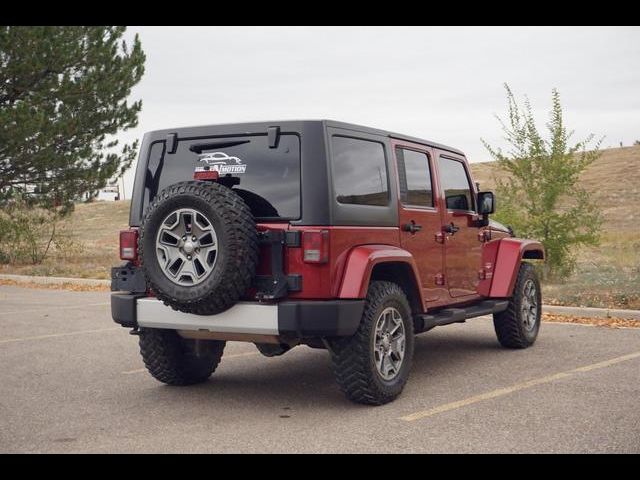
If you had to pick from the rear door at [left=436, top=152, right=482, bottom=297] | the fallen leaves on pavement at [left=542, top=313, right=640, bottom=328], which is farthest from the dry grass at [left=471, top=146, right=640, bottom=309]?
the rear door at [left=436, top=152, right=482, bottom=297]

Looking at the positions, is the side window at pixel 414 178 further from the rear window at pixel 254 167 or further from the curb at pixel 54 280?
the curb at pixel 54 280

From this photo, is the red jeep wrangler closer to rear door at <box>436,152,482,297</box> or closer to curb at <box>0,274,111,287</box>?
rear door at <box>436,152,482,297</box>

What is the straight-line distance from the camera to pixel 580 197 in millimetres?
14430

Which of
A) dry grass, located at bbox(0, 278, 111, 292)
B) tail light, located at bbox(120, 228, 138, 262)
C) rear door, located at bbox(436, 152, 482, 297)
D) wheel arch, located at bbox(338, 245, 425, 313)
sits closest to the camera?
wheel arch, located at bbox(338, 245, 425, 313)

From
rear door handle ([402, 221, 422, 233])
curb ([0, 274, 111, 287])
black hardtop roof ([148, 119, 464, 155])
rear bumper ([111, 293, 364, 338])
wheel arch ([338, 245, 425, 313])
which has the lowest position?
curb ([0, 274, 111, 287])

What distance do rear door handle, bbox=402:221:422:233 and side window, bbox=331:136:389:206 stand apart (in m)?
0.30

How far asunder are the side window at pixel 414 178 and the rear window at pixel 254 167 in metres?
1.25

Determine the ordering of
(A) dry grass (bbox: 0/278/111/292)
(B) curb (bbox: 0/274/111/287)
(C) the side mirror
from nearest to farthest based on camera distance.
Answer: (C) the side mirror
(A) dry grass (bbox: 0/278/111/292)
(B) curb (bbox: 0/274/111/287)

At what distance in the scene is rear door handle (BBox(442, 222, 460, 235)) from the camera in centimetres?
724

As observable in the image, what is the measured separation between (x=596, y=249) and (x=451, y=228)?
764 inches

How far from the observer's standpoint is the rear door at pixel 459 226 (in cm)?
735

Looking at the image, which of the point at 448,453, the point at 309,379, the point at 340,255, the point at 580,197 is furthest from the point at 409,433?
the point at 580,197

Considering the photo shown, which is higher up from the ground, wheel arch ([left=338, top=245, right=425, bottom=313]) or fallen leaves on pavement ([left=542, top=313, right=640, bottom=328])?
wheel arch ([left=338, top=245, right=425, bottom=313])
